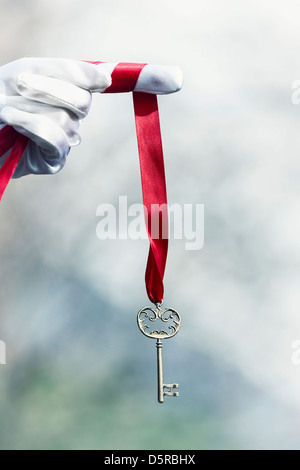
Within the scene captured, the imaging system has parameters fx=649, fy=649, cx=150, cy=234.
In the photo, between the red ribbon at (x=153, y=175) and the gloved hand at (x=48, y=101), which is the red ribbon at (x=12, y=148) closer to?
the gloved hand at (x=48, y=101)

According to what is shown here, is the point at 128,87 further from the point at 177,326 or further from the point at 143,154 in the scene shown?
the point at 177,326

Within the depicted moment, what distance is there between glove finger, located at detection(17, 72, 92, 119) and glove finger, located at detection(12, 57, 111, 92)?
0.07 feet

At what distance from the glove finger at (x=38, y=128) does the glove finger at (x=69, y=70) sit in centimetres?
14

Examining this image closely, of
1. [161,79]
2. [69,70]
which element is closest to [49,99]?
[69,70]

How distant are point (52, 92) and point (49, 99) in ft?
0.07

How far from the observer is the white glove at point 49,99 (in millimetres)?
1856

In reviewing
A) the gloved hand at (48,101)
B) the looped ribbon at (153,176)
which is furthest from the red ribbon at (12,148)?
the looped ribbon at (153,176)

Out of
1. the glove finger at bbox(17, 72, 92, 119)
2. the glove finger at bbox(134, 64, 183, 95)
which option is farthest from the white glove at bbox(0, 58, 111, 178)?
the glove finger at bbox(134, 64, 183, 95)

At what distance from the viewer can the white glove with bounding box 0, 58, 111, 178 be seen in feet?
6.09

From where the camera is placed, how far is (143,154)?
84.6 inches

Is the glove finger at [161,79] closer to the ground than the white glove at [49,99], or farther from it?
farther from it

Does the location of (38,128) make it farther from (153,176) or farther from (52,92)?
(153,176)

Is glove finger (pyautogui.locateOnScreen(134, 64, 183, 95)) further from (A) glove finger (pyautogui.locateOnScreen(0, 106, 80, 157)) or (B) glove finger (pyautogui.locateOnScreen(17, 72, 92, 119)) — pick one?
(A) glove finger (pyautogui.locateOnScreen(0, 106, 80, 157))

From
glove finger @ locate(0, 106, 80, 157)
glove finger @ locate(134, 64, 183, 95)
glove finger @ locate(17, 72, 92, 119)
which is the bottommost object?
glove finger @ locate(0, 106, 80, 157)
